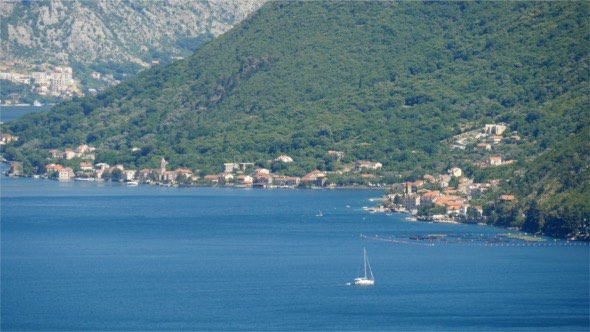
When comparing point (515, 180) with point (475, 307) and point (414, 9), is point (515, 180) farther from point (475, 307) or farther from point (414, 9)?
point (414, 9)

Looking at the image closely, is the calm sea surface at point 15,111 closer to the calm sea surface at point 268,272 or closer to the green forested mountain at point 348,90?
the green forested mountain at point 348,90

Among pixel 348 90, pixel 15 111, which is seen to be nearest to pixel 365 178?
pixel 348 90

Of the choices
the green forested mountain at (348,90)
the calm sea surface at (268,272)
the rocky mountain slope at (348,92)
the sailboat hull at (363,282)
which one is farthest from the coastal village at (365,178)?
the sailboat hull at (363,282)

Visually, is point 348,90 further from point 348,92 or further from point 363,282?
point 363,282

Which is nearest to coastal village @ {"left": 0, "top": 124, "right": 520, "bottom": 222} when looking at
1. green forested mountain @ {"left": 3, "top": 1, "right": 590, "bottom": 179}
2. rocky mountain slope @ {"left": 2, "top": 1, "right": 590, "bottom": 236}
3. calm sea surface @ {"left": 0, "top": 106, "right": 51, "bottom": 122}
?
rocky mountain slope @ {"left": 2, "top": 1, "right": 590, "bottom": 236}

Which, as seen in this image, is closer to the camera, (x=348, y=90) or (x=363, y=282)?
(x=363, y=282)

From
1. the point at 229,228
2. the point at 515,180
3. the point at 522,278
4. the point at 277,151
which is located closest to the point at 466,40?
the point at 277,151

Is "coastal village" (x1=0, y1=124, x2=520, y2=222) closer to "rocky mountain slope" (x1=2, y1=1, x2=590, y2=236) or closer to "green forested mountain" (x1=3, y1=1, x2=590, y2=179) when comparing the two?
"rocky mountain slope" (x1=2, y1=1, x2=590, y2=236)

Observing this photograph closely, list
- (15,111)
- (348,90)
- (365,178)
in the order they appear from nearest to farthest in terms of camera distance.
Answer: (365,178) → (348,90) → (15,111)
